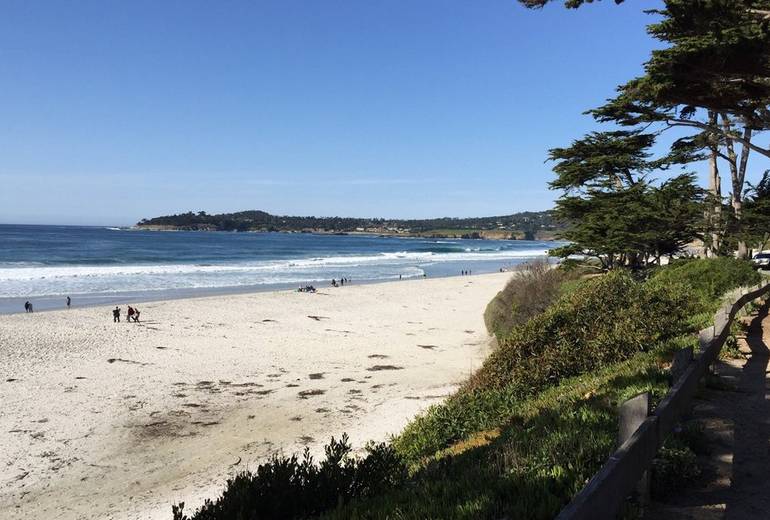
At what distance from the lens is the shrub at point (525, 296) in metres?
21.0

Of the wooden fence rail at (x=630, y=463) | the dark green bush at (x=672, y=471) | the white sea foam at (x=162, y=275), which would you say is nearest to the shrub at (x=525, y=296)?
the wooden fence rail at (x=630, y=463)

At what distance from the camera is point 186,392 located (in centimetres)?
1761

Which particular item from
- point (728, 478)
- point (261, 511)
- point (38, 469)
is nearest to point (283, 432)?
point (38, 469)

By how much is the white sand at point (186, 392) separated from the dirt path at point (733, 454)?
7507 millimetres

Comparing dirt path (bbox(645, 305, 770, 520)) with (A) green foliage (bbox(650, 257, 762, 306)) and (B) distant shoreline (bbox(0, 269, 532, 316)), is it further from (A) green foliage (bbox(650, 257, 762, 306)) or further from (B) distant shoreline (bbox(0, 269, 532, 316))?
(B) distant shoreline (bbox(0, 269, 532, 316))

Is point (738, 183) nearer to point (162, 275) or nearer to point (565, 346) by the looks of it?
point (565, 346)

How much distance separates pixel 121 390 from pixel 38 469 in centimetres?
605

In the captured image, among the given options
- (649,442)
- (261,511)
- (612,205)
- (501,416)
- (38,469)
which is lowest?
(38,469)

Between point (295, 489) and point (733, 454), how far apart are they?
12.7 feet

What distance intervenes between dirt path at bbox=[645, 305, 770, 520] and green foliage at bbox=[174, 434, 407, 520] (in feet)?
8.31

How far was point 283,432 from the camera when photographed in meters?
13.8

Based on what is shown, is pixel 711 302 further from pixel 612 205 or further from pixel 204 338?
pixel 204 338

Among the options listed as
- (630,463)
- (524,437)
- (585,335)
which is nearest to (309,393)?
(585,335)

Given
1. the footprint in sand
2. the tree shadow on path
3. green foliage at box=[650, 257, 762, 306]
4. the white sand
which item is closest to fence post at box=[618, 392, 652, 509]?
the tree shadow on path
